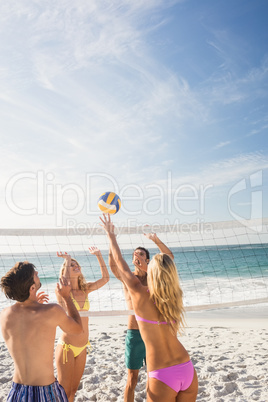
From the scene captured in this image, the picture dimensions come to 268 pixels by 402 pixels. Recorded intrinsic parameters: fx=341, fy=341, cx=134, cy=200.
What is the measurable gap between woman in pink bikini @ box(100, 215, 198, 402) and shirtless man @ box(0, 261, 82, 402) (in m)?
0.48

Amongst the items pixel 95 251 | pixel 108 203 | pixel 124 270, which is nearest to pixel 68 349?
pixel 95 251

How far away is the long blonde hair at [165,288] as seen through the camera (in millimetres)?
2133

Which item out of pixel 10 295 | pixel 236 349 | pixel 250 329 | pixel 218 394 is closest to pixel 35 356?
pixel 10 295

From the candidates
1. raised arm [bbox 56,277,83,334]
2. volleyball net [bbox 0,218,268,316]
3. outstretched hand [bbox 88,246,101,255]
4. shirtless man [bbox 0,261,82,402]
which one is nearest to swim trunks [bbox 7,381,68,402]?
shirtless man [bbox 0,261,82,402]

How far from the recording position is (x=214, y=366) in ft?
16.5

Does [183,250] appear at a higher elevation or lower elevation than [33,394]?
lower

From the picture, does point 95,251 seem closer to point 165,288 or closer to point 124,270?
point 124,270

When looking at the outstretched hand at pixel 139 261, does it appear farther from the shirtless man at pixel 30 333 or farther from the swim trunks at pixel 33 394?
the swim trunks at pixel 33 394

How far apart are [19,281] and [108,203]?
2.34m

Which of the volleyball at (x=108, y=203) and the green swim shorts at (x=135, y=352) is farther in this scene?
the volleyball at (x=108, y=203)

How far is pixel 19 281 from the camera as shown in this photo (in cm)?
204

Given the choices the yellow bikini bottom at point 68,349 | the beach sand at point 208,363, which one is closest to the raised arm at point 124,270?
the yellow bikini bottom at point 68,349

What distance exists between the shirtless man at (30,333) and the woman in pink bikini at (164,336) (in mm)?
479

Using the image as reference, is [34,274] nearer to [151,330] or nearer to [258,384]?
[151,330]
